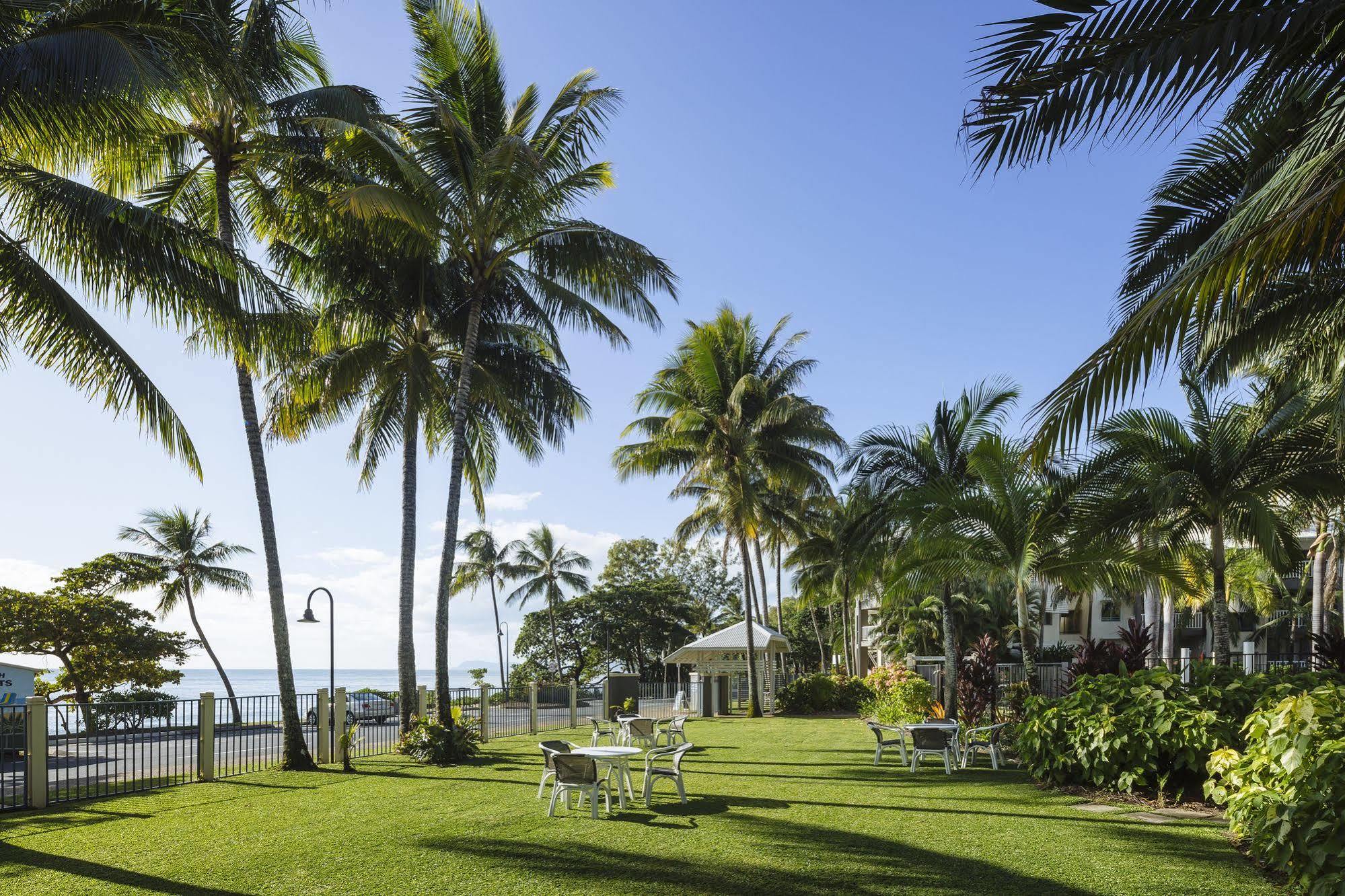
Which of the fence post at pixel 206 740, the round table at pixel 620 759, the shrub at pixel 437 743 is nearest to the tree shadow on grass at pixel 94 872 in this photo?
the round table at pixel 620 759

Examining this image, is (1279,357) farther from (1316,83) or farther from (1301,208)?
(1301,208)

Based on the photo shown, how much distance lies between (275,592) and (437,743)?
371 cm

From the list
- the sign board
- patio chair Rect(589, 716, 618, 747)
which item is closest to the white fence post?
patio chair Rect(589, 716, 618, 747)

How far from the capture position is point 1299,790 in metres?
6.01

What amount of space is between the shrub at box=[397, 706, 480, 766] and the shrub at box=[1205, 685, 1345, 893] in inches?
472

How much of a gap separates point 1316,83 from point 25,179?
11.0m

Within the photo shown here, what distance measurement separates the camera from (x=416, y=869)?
7.59 metres

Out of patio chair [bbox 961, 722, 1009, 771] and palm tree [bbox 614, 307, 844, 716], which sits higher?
palm tree [bbox 614, 307, 844, 716]

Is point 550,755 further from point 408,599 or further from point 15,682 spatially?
point 15,682

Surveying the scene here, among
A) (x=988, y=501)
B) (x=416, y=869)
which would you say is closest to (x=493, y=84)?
(x=988, y=501)

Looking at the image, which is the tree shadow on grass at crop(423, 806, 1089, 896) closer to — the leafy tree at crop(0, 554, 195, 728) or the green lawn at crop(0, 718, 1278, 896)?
the green lawn at crop(0, 718, 1278, 896)

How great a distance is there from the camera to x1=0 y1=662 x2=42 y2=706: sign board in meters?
21.1

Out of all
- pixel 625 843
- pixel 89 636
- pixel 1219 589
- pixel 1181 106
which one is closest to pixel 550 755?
pixel 625 843

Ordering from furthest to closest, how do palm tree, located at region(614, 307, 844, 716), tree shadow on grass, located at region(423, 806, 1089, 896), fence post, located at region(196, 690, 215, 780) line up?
palm tree, located at region(614, 307, 844, 716) < fence post, located at region(196, 690, 215, 780) < tree shadow on grass, located at region(423, 806, 1089, 896)
